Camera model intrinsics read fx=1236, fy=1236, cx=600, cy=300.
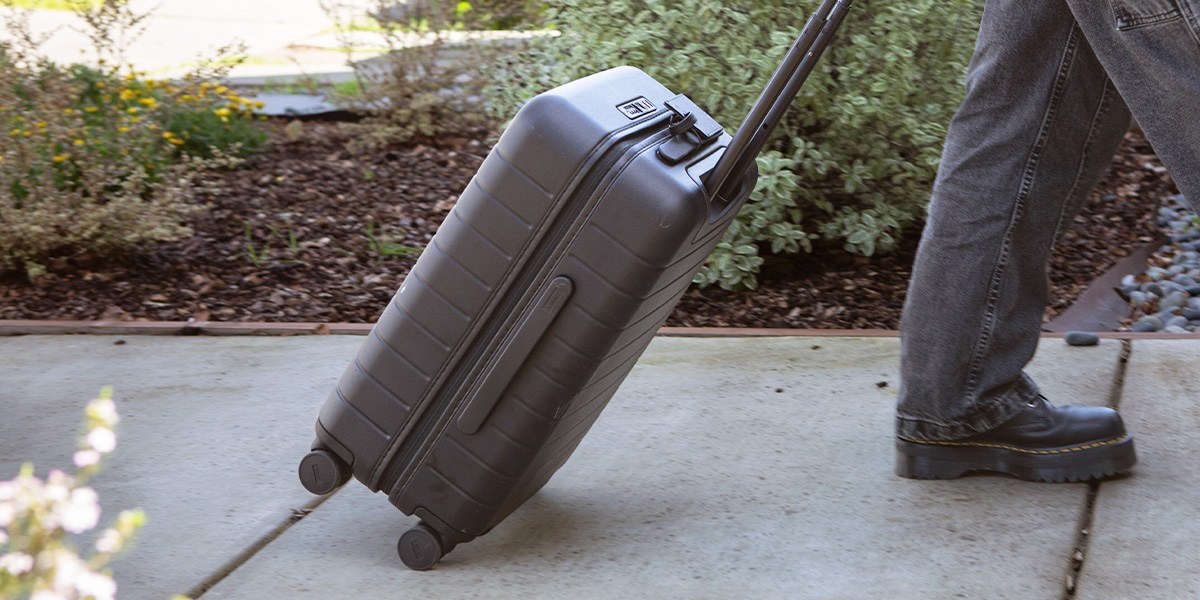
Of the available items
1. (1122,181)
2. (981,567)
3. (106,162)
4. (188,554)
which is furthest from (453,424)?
(1122,181)

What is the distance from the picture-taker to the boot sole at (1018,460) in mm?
2445

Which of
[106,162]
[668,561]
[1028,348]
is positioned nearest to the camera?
[668,561]

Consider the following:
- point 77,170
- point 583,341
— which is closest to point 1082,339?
point 583,341

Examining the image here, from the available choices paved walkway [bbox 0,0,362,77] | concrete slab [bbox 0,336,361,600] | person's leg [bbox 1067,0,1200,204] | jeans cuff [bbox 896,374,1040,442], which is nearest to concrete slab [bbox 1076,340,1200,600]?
jeans cuff [bbox 896,374,1040,442]

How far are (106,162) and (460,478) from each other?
9.52 feet

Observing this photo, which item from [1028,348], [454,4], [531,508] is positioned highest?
[1028,348]

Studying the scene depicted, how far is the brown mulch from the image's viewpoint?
3.85m

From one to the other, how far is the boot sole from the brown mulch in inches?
45.5

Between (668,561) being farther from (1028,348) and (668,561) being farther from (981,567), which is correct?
(1028,348)

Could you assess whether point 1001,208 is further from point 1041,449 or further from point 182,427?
point 182,427

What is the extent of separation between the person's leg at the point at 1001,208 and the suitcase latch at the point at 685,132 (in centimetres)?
49

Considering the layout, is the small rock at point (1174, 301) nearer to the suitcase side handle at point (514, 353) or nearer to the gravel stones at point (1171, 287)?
the gravel stones at point (1171, 287)

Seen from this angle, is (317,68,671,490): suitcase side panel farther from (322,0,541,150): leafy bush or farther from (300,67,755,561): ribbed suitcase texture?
(322,0,541,150): leafy bush

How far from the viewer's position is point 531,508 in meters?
2.48
